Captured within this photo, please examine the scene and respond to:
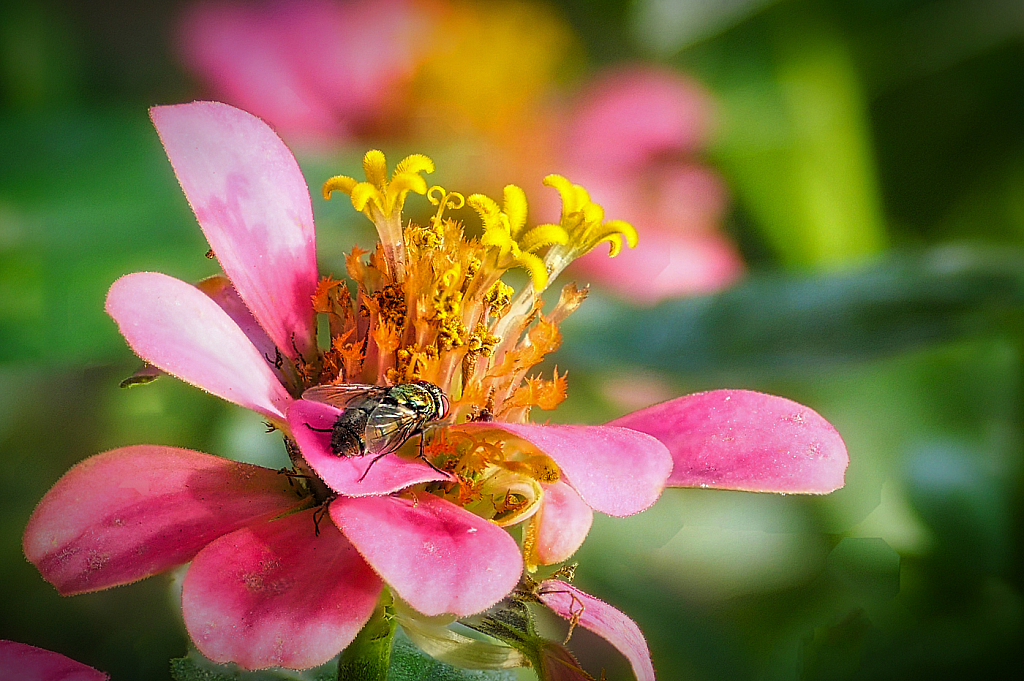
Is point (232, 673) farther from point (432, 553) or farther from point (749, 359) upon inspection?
point (749, 359)

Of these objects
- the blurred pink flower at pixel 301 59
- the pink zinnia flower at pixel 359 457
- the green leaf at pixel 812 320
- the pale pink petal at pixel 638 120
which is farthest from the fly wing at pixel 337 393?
the pale pink petal at pixel 638 120

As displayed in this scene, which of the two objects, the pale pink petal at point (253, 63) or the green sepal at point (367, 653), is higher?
the pale pink petal at point (253, 63)

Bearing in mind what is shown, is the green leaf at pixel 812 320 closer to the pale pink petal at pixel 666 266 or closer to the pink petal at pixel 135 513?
the pale pink petal at pixel 666 266

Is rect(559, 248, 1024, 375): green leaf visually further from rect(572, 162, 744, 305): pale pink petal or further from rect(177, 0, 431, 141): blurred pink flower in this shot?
rect(177, 0, 431, 141): blurred pink flower

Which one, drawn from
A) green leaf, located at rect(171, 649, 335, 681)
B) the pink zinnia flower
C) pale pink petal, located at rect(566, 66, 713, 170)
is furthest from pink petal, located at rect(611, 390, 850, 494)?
pale pink petal, located at rect(566, 66, 713, 170)

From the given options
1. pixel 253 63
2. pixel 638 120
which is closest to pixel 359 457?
pixel 253 63

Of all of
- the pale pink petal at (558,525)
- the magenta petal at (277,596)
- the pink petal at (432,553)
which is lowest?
the pale pink petal at (558,525)

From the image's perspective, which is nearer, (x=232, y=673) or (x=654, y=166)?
(x=232, y=673)
